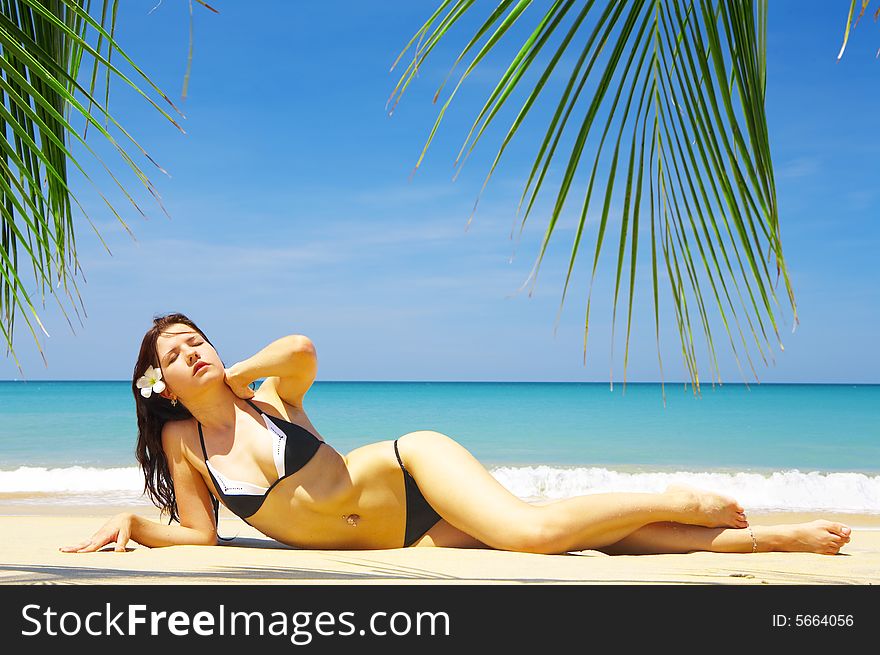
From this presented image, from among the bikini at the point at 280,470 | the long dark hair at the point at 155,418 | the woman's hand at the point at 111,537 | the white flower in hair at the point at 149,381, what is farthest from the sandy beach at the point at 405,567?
the white flower in hair at the point at 149,381

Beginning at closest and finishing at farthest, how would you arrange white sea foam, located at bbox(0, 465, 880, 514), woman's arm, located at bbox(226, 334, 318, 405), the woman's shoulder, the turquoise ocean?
woman's arm, located at bbox(226, 334, 318, 405)
the woman's shoulder
white sea foam, located at bbox(0, 465, 880, 514)
the turquoise ocean

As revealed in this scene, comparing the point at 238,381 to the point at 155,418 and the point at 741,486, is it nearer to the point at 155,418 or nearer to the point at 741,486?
the point at 155,418

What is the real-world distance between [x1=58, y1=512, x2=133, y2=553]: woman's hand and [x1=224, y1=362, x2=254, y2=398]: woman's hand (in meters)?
0.63

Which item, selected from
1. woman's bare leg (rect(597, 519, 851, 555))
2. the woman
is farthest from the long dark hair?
woman's bare leg (rect(597, 519, 851, 555))

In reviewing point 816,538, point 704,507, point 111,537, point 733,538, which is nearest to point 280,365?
point 111,537

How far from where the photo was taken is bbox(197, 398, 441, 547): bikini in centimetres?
300

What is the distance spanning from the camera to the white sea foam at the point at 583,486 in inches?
286

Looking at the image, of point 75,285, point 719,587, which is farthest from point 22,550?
point 719,587

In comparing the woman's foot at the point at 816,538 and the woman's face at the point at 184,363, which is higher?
the woman's face at the point at 184,363

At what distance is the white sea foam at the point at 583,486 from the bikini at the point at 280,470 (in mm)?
4324

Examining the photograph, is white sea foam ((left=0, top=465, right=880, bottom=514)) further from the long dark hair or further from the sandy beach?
the long dark hair

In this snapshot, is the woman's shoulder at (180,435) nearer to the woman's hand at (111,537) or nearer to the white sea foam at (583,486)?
the woman's hand at (111,537)

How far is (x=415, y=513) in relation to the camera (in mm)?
3170

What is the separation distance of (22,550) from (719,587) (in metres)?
2.73
